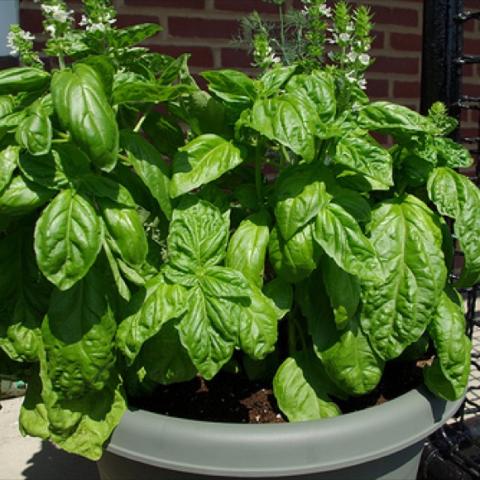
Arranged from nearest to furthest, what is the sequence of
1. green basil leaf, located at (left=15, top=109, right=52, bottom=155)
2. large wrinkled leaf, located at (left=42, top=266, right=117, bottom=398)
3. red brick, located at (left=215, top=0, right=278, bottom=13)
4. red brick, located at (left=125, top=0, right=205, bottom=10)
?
green basil leaf, located at (left=15, top=109, right=52, bottom=155) < large wrinkled leaf, located at (left=42, top=266, right=117, bottom=398) < red brick, located at (left=125, top=0, right=205, bottom=10) < red brick, located at (left=215, top=0, right=278, bottom=13)

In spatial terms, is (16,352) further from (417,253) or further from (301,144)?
(417,253)

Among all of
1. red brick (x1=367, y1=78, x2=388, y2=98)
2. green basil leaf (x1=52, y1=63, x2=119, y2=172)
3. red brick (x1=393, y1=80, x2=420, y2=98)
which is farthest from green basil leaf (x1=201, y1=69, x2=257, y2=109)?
red brick (x1=393, y1=80, x2=420, y2=98)

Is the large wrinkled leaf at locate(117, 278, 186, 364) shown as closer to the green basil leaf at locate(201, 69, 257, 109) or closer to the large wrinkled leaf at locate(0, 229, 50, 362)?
the large wrinkled leaf at locate(0, 229, 50, 362)

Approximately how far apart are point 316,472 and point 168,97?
0.68 metres

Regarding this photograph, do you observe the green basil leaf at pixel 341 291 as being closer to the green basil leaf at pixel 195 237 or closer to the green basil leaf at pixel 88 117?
the green basil leaf at pixel 195 237

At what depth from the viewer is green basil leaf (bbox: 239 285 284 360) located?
1.09m

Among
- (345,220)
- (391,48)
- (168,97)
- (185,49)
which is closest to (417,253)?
(345,220)

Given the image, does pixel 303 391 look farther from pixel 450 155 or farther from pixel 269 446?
pixel 450 155

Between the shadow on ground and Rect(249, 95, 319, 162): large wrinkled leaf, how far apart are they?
120 cm

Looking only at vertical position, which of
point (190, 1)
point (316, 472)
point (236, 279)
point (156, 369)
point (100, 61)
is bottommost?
point (316, 472)

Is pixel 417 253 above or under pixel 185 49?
under

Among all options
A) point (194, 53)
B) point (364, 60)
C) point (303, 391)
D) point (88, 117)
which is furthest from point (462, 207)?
point (194, 53)

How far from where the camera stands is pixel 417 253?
121 centimetres

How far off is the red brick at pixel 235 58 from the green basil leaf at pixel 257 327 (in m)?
1.58
